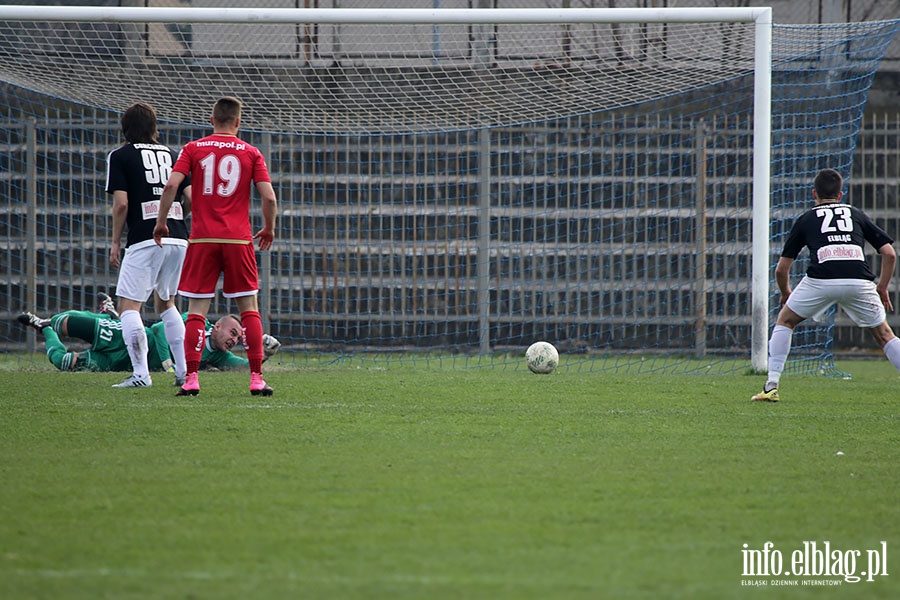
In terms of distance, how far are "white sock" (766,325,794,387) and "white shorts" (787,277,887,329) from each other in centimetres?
18

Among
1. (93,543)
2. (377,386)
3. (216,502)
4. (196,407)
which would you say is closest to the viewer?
(93,543)

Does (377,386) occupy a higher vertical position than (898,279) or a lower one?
lower

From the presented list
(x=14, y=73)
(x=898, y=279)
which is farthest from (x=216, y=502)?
(x=898, y=279)

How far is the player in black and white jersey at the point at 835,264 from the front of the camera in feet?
22.9

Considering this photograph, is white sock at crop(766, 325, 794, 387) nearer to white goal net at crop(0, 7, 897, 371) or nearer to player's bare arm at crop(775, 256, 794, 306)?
player's bare arm at crop(775, 256, 794, 306)

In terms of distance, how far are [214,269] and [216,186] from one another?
549mm

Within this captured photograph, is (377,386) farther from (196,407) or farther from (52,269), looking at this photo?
(52,269)

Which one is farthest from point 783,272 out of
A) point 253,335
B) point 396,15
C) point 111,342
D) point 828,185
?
point 111,342

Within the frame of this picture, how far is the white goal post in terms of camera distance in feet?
30.1

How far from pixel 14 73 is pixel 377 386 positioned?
17.6ft

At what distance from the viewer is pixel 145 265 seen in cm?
720

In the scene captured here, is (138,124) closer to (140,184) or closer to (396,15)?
(140,184)

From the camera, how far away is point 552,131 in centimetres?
1254

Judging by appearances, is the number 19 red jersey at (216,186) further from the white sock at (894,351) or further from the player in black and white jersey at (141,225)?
the white sock at (894,351)
